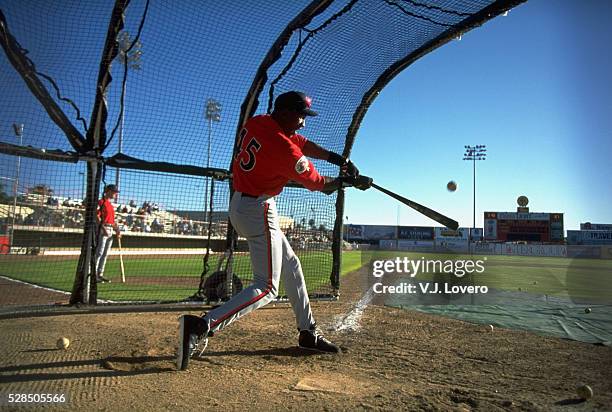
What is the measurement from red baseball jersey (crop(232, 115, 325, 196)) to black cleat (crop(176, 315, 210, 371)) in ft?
3.62

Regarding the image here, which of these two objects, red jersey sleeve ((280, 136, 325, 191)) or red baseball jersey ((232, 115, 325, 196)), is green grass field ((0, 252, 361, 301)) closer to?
red baseball jersey ((232, 115, 325, 196))

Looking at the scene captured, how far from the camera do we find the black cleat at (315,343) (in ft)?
11.9

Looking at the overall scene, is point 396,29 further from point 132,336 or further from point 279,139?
point 132,336

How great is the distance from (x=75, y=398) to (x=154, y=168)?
3.26 meters

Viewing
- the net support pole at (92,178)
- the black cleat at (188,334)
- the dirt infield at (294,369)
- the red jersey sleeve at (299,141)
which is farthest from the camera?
the net support pole at (92,178)

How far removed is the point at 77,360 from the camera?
3209 millimetres

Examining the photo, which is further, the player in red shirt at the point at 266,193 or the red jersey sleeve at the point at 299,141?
the red jersey sleeve at the point at 299,141

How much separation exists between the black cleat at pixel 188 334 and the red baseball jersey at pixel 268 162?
3.62 ft

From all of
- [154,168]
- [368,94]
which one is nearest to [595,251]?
[368,94]

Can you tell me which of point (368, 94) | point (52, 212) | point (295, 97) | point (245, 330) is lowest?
point (245, 330)

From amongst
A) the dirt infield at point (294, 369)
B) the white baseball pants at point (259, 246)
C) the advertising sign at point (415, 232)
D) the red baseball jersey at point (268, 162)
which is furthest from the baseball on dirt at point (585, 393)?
the advertising sign at point (415, 232)

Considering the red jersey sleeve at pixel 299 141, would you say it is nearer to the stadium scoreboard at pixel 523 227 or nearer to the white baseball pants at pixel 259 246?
the white baseball pants at pixel 259 246

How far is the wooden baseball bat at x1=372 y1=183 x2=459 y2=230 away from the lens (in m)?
4.91

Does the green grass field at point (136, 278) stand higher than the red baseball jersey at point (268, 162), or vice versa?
the red baseball jersey at point (268, 162)
